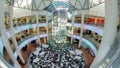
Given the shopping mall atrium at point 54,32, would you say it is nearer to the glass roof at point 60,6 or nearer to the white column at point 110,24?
the glass roof at point 60,6

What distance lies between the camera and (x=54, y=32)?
1816 inches

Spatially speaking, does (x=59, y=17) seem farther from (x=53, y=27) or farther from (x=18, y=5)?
(x=18, y=5)

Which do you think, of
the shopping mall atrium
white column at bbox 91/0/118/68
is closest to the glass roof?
the shopping mall atrium

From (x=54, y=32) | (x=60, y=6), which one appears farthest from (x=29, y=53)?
(x=60, y=6)

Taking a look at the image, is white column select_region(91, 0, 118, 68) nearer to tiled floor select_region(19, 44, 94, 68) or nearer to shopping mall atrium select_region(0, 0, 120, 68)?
shopping mall atrium select_region(0, 0, 120, 68)

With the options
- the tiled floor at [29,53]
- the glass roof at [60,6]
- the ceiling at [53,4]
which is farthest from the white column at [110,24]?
the glass roof at [60,6]

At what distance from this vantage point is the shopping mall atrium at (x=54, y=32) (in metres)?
32.3

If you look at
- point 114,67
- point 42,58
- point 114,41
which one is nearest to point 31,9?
point 42,58

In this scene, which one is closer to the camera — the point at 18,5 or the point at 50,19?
the point at 18,5

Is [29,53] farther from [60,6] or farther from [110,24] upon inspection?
[110,24]

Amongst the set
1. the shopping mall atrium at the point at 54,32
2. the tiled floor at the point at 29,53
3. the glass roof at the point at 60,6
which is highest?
the glass roof at the point at 60,6

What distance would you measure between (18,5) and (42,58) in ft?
35.4

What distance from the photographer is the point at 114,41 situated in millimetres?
19047

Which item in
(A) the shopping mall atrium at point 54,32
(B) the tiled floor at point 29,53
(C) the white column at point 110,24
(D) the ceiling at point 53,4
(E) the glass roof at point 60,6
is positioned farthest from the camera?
(E) the glass roof at point 60,6
